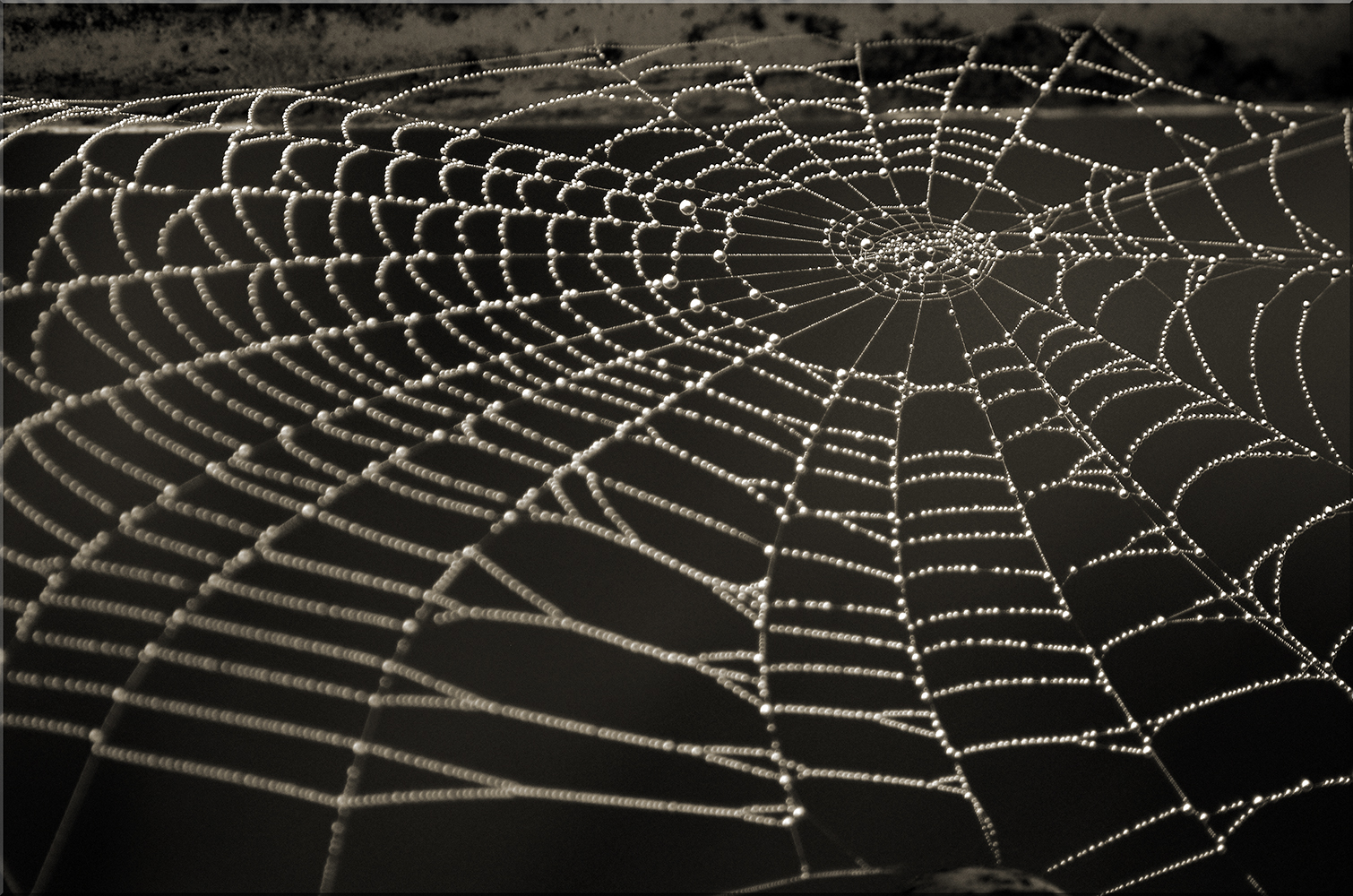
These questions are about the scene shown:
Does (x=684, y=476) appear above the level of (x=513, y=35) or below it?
below

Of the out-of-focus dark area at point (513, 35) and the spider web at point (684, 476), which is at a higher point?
the out-of-focus dark area at point (513, 35)

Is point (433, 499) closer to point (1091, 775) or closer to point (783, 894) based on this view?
point (783, 894)

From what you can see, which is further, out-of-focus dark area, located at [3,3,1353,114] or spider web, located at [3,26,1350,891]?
out-of-focus dark area, located at [3,3,1353,114]

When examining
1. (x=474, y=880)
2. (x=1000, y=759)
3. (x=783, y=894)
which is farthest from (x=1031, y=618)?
(x=474, y=880)

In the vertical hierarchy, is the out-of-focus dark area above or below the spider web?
above
